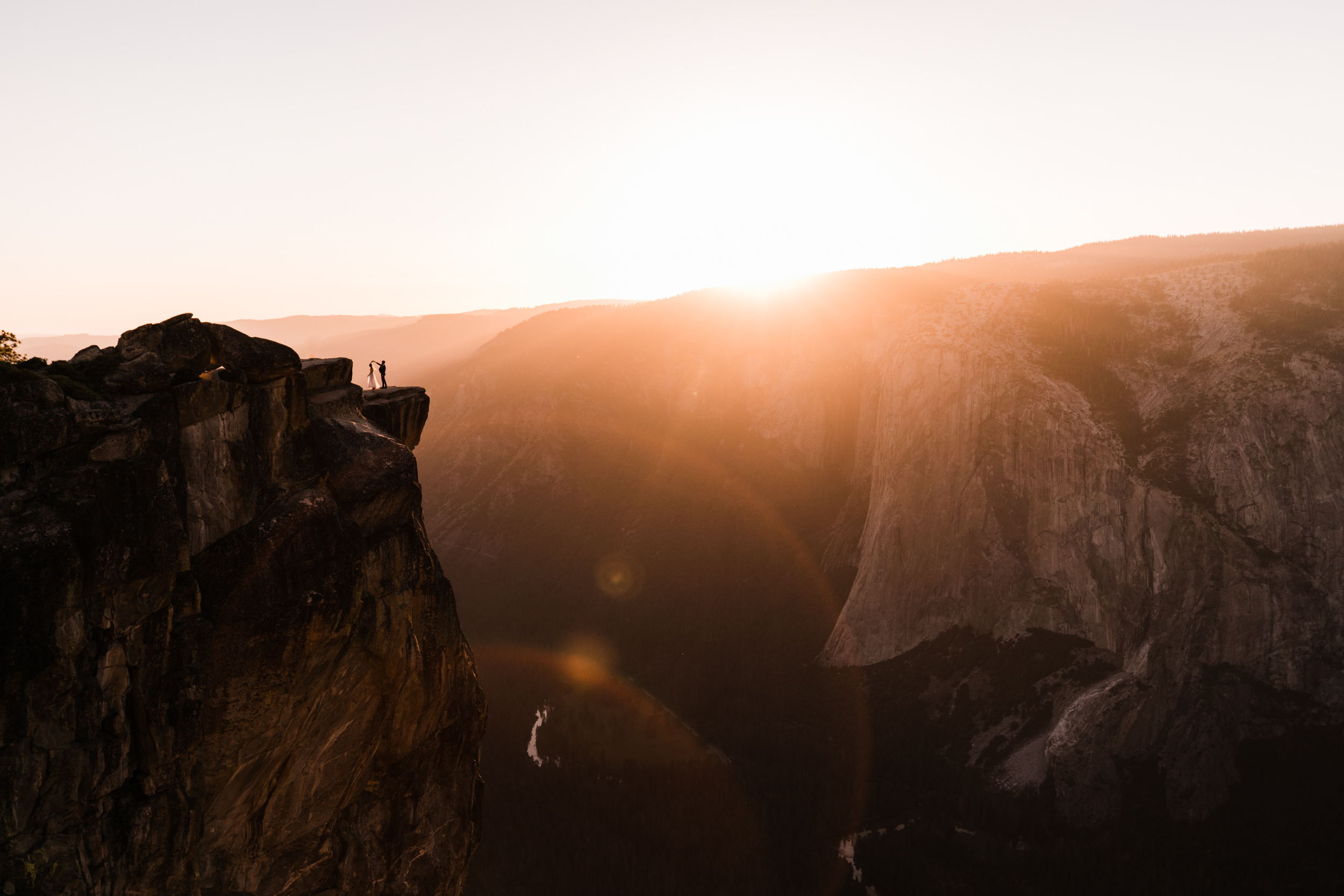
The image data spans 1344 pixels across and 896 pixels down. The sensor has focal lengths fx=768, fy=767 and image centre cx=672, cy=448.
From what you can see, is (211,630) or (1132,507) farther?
(1132,507)

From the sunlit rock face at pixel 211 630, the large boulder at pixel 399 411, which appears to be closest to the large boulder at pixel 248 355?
the sunlit rock face at pixel 211 630

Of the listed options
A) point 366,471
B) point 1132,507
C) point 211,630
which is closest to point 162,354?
point 366,471

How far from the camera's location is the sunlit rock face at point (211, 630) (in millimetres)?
15688

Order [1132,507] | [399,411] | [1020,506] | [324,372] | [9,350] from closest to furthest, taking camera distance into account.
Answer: [9,350] → [324,372] → [399,411] → [1132,507] → [1020,506]

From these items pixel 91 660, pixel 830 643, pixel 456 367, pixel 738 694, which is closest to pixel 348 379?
pixel 91 660

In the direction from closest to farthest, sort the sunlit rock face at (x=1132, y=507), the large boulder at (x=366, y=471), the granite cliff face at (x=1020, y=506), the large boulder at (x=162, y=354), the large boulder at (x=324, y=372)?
the large boulder at (x=162, y=354), the large boulder at (x=366, y=471), the large boulder at (x=324, y=372), the sunlit rock face at (x=1132, y=507), the granite cliff face at (x=1020, y=506)

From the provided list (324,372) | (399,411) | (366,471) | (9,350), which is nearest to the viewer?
(9,350)

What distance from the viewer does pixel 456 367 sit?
504 feet

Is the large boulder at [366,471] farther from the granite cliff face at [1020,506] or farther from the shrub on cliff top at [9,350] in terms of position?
the granite cliff face at [1020,506]

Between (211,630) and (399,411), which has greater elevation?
(399,411)

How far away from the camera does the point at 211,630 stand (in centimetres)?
1811

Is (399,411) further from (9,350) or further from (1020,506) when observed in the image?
(1020,506)

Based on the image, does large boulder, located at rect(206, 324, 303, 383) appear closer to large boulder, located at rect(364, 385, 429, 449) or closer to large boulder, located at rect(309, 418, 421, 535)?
large boulder, located at rect(309, 418, 421, 535)

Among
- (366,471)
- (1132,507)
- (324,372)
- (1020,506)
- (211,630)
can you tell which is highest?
(324,372)
